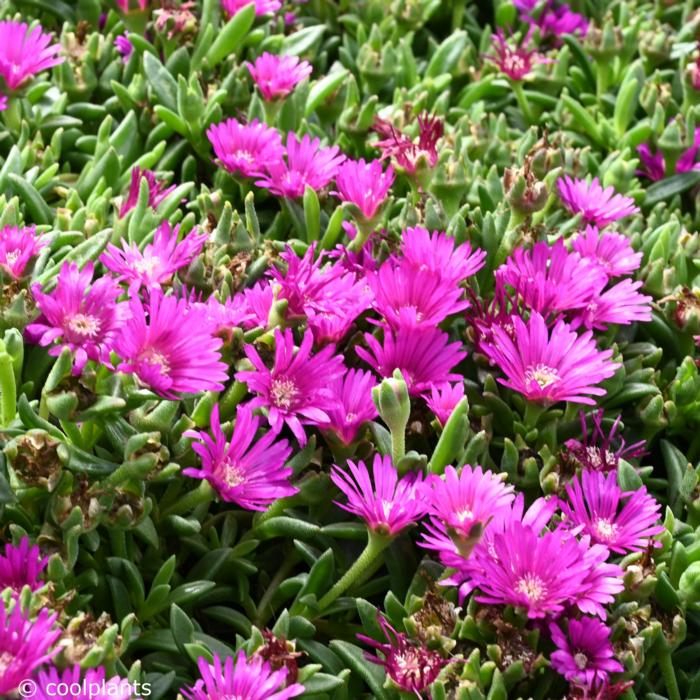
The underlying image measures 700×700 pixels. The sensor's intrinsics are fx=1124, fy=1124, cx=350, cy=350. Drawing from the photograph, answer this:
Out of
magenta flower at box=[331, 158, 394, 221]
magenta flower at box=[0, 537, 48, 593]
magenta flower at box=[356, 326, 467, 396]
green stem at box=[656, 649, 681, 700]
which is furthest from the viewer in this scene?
magenta flower at box=[331, 158, 394, 221]

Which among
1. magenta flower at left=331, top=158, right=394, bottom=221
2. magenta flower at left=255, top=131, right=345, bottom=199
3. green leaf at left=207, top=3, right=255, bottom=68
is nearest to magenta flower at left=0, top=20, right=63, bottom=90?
green leaf at left=207, top=3, right=255, bottom=68

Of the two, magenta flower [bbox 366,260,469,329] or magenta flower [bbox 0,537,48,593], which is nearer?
magenta flower [bbox 0,537,48,593]

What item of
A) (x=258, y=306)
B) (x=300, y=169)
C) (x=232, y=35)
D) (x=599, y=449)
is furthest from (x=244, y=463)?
(x=232, y=35)

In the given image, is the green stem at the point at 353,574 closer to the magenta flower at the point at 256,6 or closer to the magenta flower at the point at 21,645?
the magenta flower at the point at 21,645

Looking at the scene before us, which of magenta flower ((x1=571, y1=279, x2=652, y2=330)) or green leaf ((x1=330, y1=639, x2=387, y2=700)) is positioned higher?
magenta flower ((x1=571, y1=279, x2=652, y2=330))

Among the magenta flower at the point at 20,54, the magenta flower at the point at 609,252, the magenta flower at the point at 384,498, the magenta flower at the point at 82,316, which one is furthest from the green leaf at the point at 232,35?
the magenta flower at the point at 384,498

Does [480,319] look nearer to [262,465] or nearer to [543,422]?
[543,422]

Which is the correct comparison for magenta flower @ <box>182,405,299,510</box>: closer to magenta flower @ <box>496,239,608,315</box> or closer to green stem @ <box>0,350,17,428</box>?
green stem @ <box>0,350,17,428</box>

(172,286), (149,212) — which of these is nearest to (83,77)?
(149,212)
